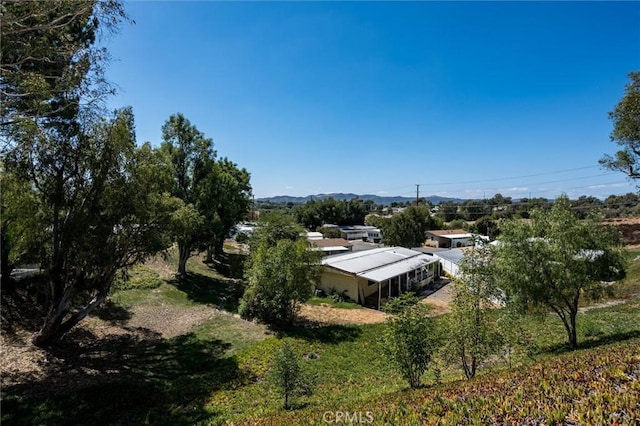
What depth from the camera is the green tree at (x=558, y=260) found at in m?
10.4

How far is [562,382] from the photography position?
450cm

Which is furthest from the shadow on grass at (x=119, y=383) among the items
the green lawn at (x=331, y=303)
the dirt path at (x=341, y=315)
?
the green lawn at (x=331, y=303)

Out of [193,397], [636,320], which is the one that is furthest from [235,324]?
[636,320]

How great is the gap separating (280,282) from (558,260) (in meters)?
11.5

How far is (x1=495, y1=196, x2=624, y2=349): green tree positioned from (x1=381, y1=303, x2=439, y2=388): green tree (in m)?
4.34

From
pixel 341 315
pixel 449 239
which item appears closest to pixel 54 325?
pixel 341 315

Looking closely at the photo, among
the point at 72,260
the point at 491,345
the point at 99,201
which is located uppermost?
the point at 99,201

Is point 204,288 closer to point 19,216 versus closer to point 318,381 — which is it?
point 19,216

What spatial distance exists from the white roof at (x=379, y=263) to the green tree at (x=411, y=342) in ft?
44.8

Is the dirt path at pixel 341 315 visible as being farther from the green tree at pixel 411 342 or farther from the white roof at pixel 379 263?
the green tree at pixel 411 342

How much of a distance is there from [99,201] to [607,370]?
41.2 ft

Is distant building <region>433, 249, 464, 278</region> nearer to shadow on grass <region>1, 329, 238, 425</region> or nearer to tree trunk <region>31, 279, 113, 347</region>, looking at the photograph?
shadow on grass <region>1, 329, 238, 425</region>

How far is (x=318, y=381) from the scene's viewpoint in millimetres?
10438

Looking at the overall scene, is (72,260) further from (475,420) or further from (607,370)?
(607,370)
